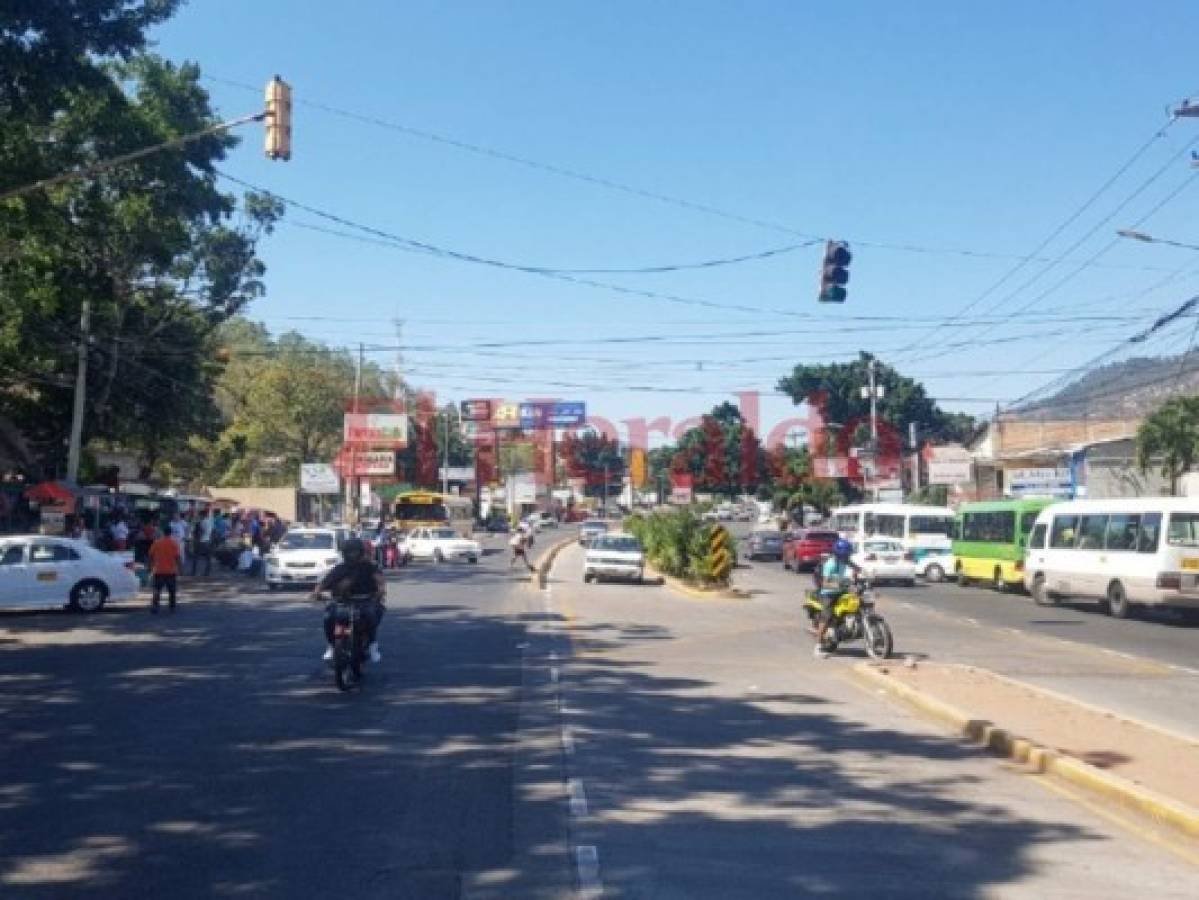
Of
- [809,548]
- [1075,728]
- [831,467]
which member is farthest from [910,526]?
[1075,728]

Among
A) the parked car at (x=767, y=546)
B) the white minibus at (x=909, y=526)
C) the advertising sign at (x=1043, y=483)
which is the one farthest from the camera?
the parked car at (x=767, y=546)

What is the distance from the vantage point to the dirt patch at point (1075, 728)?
31.4 feet

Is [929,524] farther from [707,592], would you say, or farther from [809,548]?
[707,592]

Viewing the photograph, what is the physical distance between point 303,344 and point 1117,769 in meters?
84.8

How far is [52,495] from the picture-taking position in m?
33.9

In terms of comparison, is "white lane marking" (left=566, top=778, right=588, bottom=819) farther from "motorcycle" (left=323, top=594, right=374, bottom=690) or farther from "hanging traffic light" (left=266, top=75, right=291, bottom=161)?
"hanging traffic light" (left=266, top=75, right=291, bottom=161)

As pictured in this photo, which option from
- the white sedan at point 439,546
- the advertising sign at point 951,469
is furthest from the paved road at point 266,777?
the advertising sign at point 951,469

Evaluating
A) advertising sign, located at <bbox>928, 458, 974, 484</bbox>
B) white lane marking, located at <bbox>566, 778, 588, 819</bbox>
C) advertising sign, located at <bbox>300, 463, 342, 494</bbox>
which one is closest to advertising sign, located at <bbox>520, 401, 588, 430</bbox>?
advertising sign, located at <bbox>300, 463, 342, 494</bbox>

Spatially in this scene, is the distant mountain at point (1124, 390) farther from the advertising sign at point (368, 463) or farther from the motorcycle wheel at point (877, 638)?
the advertising sign at point (368, 463)

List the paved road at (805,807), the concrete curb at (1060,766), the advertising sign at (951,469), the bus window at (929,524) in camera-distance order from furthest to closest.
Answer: the advertising sign at (951,469) < the bus window at (929,524) < the concrete curb at (1060,766) < the paved road at (805,807)

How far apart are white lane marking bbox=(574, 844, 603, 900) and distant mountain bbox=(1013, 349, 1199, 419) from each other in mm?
34643

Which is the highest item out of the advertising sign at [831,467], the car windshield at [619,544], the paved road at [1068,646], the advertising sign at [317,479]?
the advertising sign at [831,467]

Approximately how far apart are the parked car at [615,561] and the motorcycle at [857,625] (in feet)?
58.5

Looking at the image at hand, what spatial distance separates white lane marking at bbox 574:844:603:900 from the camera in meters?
6.69
